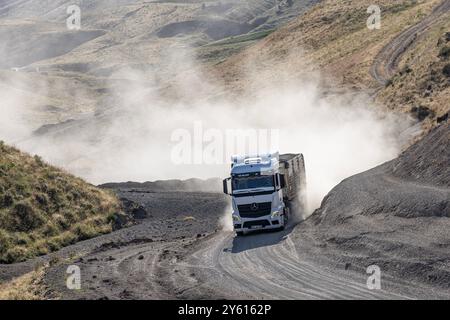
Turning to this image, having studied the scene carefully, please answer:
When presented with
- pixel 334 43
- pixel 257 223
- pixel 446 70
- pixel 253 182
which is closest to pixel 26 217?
pixel 253 182

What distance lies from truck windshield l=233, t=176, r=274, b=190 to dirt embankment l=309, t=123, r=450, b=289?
2892mm

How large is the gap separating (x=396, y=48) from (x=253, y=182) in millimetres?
66351

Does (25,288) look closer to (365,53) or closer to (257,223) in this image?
(257,223)

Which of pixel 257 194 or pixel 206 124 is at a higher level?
pixel 206 124

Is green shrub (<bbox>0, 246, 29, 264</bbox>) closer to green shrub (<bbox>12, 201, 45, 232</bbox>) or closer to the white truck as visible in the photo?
green shrub (<bbox>12, 201, 45, 232</bbox>)

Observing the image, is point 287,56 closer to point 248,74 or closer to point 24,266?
point 248,74

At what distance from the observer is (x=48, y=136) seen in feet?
368

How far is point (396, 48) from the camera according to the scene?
95.4m

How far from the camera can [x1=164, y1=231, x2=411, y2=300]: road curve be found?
20.6 metres

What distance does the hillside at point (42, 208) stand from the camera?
37281 mm

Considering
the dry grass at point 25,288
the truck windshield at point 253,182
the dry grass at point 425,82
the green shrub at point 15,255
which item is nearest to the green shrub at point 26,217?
the green shrub at point 15,255

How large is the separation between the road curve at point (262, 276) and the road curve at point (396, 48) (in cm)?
5969

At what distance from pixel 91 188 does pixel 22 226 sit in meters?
11.1

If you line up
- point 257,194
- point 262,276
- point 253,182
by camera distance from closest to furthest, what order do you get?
point 262,276, point 257,194, point 253,182
